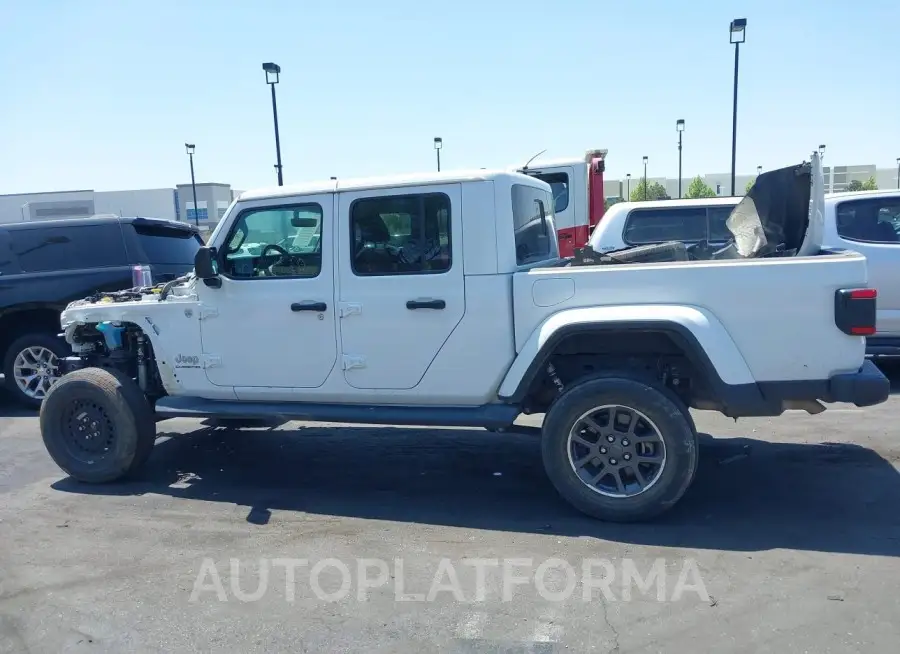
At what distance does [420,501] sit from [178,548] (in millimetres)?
1528

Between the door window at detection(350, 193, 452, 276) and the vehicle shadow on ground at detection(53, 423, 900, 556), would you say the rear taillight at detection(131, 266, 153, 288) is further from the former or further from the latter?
the door window at detection(350, 193, 452, 276)

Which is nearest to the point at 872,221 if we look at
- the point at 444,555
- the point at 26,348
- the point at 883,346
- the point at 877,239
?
the point at 877,239

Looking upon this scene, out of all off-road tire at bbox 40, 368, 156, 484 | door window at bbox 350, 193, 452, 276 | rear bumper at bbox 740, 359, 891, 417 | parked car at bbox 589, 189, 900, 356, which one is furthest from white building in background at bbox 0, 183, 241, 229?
rear bumper at bbox 740, 359, 891, 417

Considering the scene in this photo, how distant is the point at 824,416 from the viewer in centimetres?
661

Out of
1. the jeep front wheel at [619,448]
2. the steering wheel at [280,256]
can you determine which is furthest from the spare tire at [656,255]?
the steering wheel at [280,256]

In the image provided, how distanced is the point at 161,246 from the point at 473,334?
540cm

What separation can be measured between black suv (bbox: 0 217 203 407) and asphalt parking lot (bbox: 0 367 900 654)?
227 centimetres

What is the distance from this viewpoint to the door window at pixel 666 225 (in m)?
8.97

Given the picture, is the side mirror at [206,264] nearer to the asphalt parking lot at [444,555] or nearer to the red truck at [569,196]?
the asphalt parking lot at [444,555]

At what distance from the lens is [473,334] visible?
4.64m

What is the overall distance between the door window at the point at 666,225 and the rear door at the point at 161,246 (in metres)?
5.29

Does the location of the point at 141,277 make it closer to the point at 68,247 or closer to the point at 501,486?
the point at 68,247

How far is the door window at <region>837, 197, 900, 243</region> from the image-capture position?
7.45m

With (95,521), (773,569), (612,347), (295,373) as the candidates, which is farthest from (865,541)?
(95,521)
